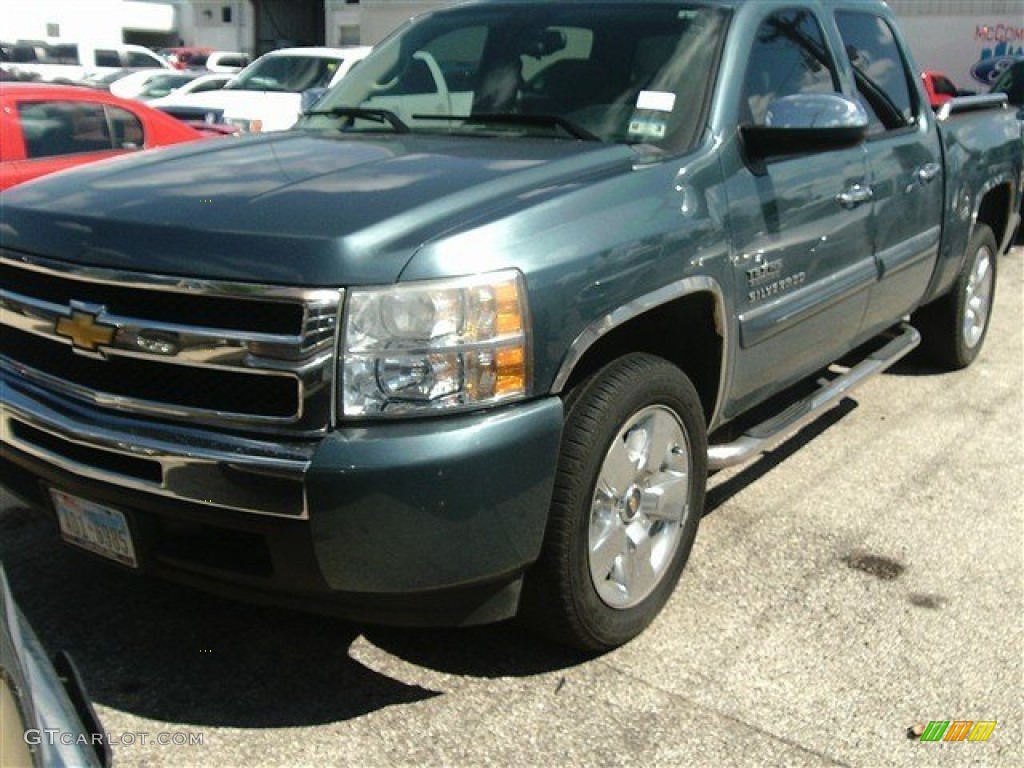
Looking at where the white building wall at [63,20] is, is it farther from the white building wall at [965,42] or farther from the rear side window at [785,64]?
the rear side window at [785,64]

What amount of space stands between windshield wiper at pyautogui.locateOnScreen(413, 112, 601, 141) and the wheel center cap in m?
1.14

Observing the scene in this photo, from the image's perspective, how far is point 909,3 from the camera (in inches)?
1069

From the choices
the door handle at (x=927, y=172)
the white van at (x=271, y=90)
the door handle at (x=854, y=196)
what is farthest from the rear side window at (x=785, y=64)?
the white van at (x=271, y=90)

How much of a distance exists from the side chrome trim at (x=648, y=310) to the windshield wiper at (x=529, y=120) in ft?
2.05

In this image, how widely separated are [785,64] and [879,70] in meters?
1.07

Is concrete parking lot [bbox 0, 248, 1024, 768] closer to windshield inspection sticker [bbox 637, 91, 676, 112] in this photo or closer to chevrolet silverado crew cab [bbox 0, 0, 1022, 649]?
chevrolet silverado crew cab [bbox 0, 0, 1022, 649]

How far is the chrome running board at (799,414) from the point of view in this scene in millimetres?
3657

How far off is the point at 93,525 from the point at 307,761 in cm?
82

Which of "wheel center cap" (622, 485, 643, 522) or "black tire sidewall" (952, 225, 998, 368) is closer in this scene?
"wheel center cap" (622, 485, 643, 522)

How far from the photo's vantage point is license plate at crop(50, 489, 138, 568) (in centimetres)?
278

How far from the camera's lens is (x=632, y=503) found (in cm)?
317

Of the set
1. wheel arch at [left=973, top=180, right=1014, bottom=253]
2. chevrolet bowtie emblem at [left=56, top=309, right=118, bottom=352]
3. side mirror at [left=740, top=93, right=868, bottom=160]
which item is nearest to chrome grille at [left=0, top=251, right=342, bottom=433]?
chevrolet bowtie emblem at [left=56, top=309, right=118, bottom=352]

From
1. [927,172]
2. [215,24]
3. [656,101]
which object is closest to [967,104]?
[927,172]

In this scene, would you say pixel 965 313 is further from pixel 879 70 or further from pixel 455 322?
pixel 455 322
